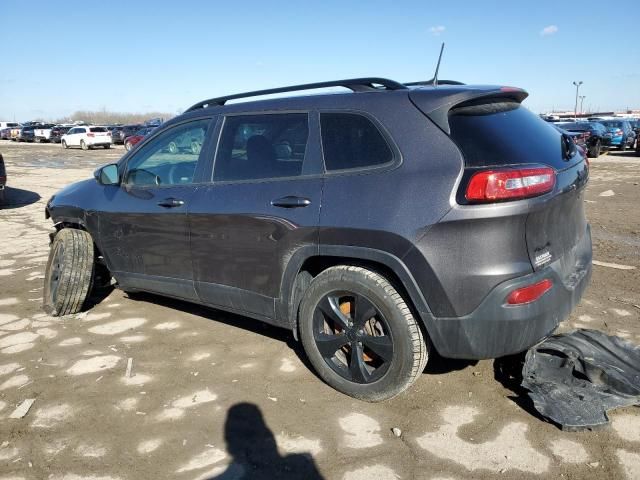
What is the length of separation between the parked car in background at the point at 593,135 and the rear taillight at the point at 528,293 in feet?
69.8

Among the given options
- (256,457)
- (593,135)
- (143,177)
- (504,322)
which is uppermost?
(593,135)

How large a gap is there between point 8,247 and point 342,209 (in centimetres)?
623

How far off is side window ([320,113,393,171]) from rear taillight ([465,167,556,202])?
1.69 ft

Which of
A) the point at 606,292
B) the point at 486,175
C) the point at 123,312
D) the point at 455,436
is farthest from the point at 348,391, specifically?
the point at 606,292

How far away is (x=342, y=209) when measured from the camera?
3.01 m

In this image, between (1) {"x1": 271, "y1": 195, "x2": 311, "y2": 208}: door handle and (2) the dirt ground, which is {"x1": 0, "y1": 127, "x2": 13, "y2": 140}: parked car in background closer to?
(2) the dirt ground

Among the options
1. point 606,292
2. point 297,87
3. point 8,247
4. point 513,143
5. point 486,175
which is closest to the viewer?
point 486,175

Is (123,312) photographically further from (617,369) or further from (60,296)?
(617,369)

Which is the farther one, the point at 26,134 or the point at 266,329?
the point at 26,134

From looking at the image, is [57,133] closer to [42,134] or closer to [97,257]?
[42,134]

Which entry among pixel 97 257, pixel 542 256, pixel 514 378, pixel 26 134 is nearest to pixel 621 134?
pixel 514 378

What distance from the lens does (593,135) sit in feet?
74.5

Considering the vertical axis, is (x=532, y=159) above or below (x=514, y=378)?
above

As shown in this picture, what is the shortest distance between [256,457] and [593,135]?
24.0m
